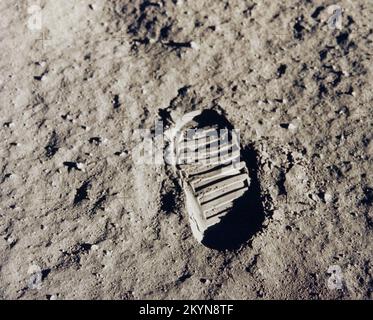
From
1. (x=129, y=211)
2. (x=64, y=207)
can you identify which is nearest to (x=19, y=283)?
(x=64, y=207)

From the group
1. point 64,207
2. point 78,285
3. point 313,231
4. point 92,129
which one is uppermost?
point 92,129

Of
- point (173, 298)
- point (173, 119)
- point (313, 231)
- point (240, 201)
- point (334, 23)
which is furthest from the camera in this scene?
point (334, 23)

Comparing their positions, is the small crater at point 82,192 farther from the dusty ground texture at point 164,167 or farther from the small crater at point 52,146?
the small crater at point 52,146

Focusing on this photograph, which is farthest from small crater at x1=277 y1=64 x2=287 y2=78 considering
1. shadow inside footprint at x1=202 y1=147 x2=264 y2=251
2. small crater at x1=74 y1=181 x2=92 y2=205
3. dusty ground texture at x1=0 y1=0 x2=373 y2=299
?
small crater at x1=74 y1=181 x2=92 y2=205

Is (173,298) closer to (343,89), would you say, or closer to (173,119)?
(173,119)

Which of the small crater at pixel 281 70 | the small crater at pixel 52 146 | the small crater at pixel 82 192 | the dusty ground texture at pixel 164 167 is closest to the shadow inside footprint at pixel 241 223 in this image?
the dusty ground texture at pixel 164 167

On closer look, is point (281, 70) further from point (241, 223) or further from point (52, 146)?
point (52, 146)
